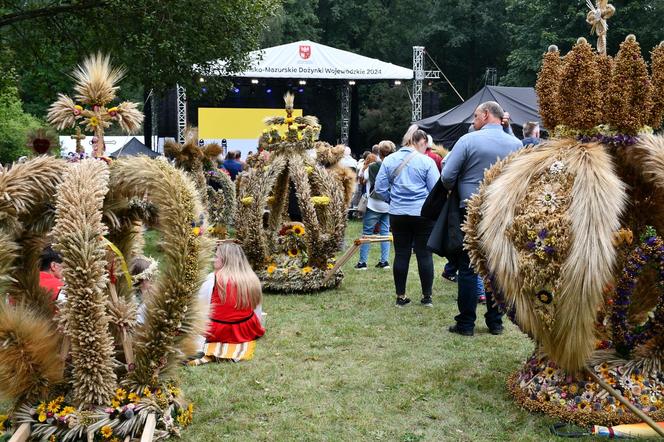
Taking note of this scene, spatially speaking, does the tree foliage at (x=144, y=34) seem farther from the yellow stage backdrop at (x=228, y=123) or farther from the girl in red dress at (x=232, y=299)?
the yellow stage backdrop at (x=228, y=123)

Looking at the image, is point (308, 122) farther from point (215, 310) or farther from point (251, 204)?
point (215, 310)

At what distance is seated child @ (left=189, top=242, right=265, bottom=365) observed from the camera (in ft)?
20.9

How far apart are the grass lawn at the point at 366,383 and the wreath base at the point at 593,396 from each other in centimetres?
12

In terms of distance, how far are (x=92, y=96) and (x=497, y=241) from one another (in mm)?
2783

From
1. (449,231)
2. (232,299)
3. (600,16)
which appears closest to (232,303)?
(232,299)

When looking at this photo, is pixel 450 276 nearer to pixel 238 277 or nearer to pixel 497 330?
pixel 497 330

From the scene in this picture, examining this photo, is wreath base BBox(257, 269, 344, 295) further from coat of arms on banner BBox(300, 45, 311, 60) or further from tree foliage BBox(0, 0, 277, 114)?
coat of arms on banner BBox(300, 45, 311, 60)

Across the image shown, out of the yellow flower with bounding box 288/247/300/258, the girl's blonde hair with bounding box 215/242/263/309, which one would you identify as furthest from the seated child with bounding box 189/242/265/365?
the yellow flower with bounding box 288/247/300/258

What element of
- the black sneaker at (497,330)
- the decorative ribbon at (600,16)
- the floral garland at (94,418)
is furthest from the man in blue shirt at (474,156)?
the floral garland at (94,418)

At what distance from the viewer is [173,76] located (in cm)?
1321

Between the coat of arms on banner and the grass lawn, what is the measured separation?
17789mm

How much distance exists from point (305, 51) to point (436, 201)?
61.8ft

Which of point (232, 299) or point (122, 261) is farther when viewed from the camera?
point (232, 299)

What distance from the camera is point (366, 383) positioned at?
17.8 ft
